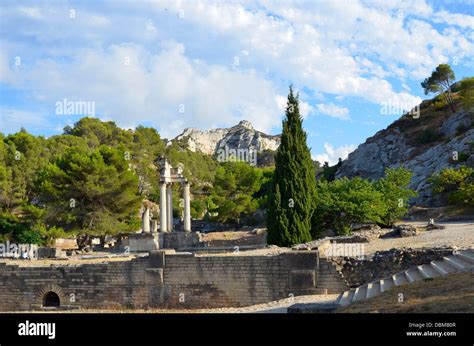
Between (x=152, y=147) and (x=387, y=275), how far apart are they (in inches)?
1939

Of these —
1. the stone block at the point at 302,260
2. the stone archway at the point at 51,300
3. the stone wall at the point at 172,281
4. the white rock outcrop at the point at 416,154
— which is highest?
the white rock outcrop at the point at 416,154

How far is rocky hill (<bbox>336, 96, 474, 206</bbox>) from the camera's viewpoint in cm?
4168

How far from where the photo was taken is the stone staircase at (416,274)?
1192cm

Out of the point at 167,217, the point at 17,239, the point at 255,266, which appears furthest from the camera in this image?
the point at 17,239

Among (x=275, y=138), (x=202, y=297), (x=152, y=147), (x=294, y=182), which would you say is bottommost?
(x=202, y=297)

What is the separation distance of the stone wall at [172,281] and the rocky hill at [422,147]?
26.2 metres

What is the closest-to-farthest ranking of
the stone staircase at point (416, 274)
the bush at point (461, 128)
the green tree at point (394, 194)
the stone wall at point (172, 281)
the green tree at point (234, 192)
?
the stone staircase at point (416, 274)
the stone wall at point (172, 281)
the green tree at point (394, 194)
the green tree at point (234, 192)
the bush at point (461, 128)

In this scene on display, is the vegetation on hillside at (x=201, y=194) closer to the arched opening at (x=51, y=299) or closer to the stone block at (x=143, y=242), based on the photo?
the stone block at (x=143, y=242)
